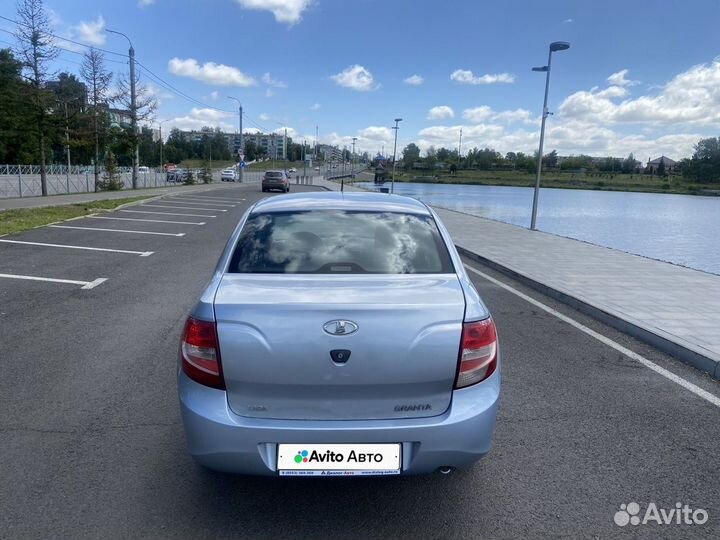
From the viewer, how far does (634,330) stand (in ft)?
21.1

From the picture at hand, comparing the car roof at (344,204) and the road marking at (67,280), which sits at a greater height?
the car roof at (344,204)

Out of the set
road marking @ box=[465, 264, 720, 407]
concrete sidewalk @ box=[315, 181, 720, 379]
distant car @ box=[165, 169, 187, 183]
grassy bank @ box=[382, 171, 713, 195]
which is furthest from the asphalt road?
grassy bank @ box=[382, 171, 713, 195]

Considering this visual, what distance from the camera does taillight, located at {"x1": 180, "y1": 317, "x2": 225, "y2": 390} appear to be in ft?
8.67

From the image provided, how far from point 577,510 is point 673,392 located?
7.60 feet

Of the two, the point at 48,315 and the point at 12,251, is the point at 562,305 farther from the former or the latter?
the point at 12,251

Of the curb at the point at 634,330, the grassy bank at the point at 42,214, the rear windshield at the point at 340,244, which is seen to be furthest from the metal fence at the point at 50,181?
the rear windshield at the point at 340,244

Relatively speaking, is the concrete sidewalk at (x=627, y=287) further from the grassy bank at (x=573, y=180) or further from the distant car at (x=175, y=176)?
the grassy bank at (x=573, y=180)

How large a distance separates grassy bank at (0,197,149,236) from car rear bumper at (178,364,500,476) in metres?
12.5

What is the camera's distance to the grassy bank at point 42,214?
14.0 meters

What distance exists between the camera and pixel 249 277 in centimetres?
307

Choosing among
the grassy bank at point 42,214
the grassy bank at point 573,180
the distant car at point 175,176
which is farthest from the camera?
the grassy bank at point 573,180

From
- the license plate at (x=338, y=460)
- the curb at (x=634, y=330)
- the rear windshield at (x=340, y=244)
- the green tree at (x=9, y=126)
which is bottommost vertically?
the curb at (x=634, y=330)

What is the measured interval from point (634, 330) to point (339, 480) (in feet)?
15.2

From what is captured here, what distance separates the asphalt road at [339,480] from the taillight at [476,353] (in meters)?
0.76
